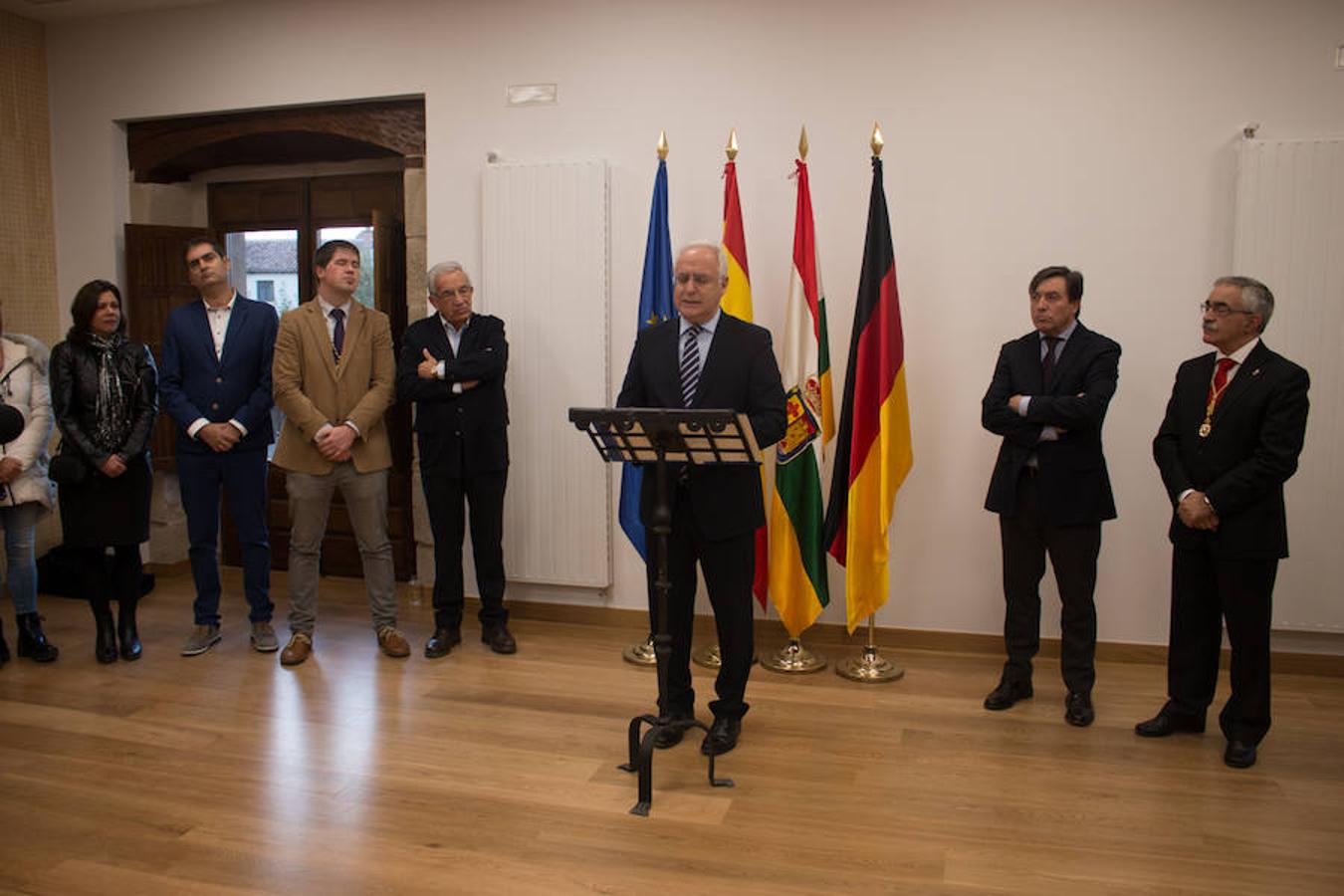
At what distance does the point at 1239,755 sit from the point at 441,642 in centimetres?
304

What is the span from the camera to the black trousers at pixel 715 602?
3244mm

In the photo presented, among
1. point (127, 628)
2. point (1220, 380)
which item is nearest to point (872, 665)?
point (1220, 380)

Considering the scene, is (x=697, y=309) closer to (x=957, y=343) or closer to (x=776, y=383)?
(x=776, y=383)

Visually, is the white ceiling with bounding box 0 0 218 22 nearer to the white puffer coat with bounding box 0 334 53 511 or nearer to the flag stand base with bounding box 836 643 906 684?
the white puffer coat with bounding box 0 334 53 511

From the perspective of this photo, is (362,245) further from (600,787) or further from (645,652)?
(600,787)

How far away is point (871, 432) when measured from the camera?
13.7 ft

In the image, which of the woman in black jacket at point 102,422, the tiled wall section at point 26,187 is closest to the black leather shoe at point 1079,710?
the woman in black jacket at point 102,422

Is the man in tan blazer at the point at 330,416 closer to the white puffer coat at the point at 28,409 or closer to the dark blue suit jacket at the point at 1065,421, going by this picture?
the white puffer coat at the point at 28,409

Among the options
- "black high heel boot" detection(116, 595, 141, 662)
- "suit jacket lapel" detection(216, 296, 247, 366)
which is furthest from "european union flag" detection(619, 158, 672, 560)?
"black high heel boot" detection(116, 595, 141, 662)

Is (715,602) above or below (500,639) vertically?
above

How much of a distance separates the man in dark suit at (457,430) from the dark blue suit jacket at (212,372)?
600 mm

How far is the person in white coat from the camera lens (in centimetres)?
413

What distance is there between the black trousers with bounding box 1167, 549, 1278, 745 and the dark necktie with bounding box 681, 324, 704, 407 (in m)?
1.75

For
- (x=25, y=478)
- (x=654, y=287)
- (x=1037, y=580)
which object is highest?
(x=654, y=287)
